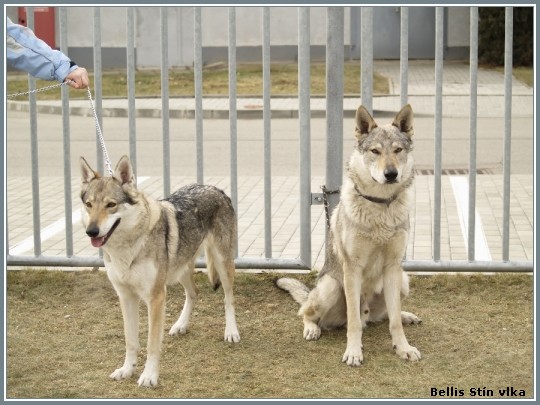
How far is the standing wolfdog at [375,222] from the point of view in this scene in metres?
5.48

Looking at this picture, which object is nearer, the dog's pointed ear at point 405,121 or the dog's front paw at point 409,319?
the dog's pointed ear at point 405,121

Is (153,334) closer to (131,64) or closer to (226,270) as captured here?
(226,270)

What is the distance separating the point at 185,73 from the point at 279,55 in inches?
130

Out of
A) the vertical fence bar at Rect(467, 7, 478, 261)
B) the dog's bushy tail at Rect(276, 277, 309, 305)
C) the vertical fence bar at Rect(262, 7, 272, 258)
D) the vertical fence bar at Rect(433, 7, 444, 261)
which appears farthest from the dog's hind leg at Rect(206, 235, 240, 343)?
the vertical fence bar at Rect(467, 7, 478, 261)

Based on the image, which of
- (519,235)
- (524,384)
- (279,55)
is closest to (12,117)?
A: (279,55)

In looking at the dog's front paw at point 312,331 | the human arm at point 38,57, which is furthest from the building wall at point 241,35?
the human arm at point 38,57

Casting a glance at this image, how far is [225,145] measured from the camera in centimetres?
1511

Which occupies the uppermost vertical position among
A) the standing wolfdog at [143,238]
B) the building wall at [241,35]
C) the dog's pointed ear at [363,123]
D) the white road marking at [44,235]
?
the building wall at [241,35]

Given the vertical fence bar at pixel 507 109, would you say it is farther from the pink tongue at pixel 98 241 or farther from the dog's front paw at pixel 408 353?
the pink tongue at pixel 98 241

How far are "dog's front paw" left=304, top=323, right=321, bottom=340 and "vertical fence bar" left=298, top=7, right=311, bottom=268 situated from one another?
1.19 meters

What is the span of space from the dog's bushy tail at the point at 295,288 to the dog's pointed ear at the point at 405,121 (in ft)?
5.46

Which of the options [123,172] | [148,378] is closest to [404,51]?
[123,172]

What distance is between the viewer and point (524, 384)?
5180mm

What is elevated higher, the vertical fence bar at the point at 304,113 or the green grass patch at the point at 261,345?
the vertical fence bar at the point at 304,113
